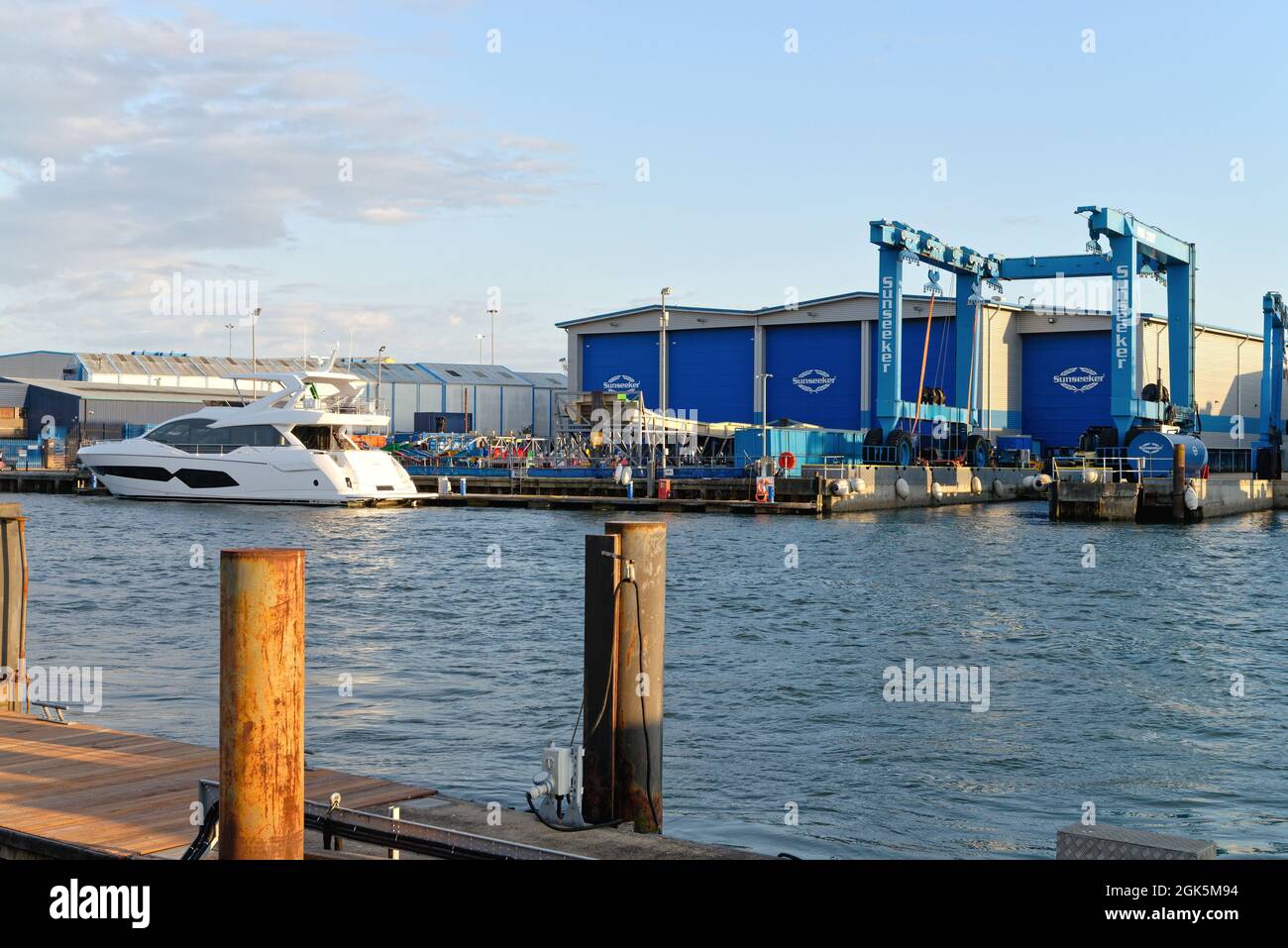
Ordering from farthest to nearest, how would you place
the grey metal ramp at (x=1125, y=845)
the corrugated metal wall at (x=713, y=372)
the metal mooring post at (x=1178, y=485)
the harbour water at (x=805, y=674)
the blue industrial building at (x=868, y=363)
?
the corrugated metal wall at (x=713, y=372)
the blue industrial building at (x=868, y=363)
the metal mooring post at (x=1178, y=485)
the harbour water at (x=805, y=674)
the grey metal ramp at (x=1125, y=845)

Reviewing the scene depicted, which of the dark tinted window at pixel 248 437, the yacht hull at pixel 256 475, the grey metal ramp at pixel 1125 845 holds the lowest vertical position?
the grey metal ramp at pixel 1125 845

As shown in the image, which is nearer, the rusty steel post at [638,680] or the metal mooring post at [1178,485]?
the rusty steel post at [638,680]

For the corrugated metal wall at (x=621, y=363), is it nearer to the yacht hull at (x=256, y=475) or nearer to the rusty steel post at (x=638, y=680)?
the yacht hull at (x=256, y=475)

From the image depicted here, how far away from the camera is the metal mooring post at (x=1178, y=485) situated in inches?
1805

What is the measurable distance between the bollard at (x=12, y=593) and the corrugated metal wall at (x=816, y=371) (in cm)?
5900

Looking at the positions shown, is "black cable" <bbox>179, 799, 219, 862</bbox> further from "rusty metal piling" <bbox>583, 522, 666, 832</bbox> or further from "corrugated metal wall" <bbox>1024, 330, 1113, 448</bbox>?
"corrugated metal wall" <bbox>1024, 330, 1113, 448</bbox>

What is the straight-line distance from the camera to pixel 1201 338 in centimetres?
7312

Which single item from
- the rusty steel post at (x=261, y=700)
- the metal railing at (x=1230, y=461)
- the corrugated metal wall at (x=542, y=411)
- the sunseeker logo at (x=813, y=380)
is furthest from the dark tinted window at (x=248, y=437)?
the metal railing at (x=1230, y=461)

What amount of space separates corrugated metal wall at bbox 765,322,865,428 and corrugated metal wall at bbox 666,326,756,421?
1.25 meters

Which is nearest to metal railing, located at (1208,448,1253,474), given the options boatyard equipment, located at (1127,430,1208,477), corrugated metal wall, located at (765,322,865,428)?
corrugated metal wall, located at (765,322,865,428)

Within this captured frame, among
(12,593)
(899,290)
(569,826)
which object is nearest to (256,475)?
(899,290)

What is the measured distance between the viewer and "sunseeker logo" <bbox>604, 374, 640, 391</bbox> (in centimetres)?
7494

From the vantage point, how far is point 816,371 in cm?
6888
